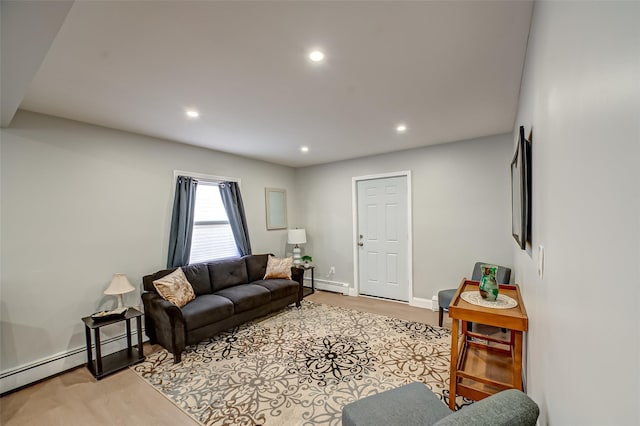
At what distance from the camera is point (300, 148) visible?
161 inches

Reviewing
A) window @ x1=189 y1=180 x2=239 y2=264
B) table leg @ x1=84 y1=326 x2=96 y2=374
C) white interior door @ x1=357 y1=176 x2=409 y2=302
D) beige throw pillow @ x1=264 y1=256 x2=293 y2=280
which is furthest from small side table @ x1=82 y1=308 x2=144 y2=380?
white interior door @ x1=357 y1=176 x2=409 y2=302

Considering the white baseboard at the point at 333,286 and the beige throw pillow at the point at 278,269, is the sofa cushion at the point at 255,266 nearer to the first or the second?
the beige throw pillow at the point at 278,269

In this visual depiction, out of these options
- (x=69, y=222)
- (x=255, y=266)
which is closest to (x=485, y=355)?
(x=255, y=266)

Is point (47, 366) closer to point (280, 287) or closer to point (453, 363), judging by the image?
point (280, 287)

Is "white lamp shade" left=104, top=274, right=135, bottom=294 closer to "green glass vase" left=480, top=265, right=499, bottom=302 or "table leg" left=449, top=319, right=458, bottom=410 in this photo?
"table leg" left=449, top=319, right=458, bottom=410

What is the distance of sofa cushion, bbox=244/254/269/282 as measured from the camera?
427 cm

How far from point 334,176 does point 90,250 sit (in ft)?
12.1

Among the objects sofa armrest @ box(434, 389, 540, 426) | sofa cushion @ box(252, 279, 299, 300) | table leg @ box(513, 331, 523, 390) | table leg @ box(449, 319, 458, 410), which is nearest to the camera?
sofa armrest @ box(434, 389, 540, 426)

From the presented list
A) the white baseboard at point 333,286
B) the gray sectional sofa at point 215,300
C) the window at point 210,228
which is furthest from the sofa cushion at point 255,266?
the white baseboard at point 333,286

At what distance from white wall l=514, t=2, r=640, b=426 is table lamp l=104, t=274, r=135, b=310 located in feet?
11.5

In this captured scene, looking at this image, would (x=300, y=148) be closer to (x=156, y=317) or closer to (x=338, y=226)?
(x=338, y=226)

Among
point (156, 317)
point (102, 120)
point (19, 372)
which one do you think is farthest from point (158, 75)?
point (19, 372)

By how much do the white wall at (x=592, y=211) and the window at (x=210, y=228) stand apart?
393 cm

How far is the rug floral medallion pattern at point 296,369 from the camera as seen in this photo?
2105 mm
